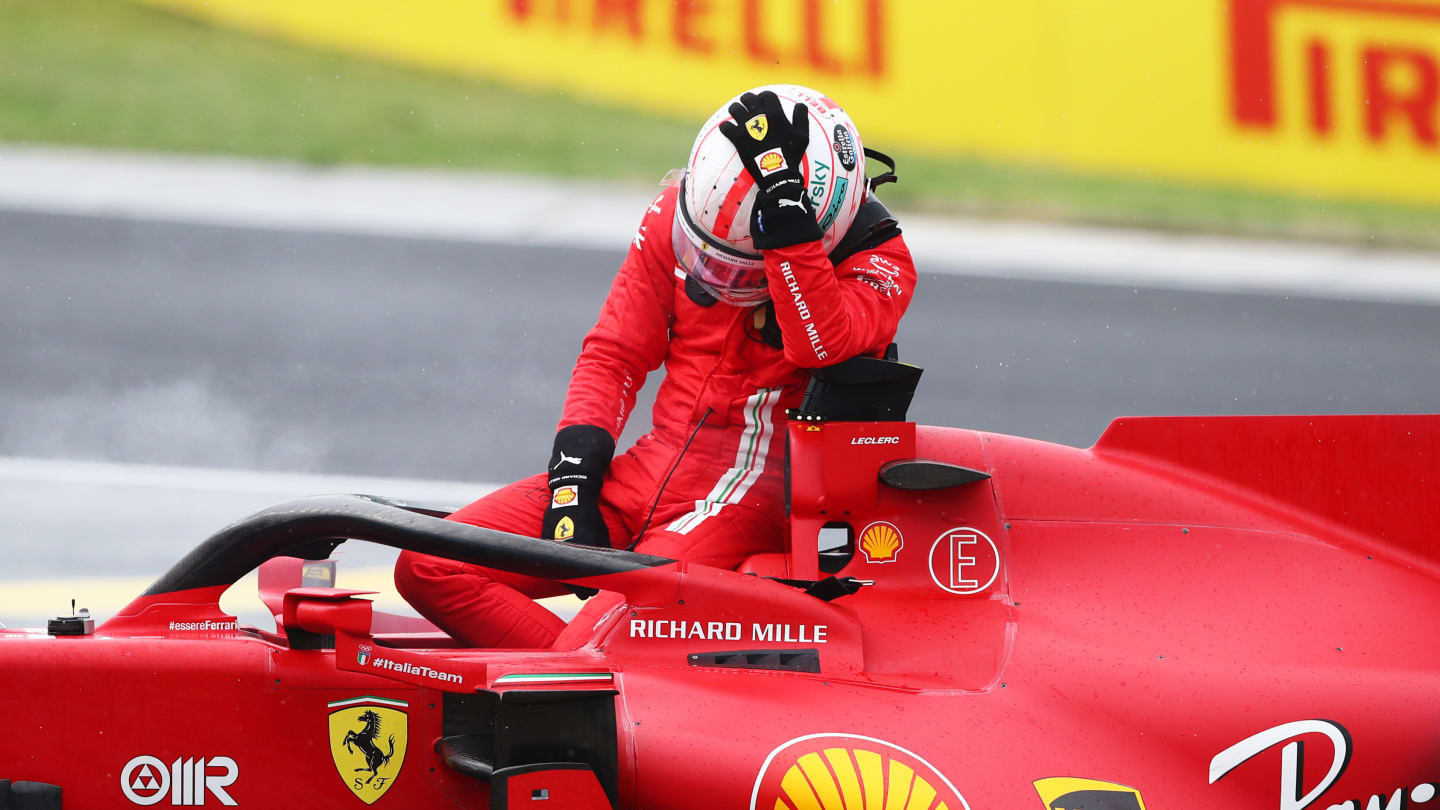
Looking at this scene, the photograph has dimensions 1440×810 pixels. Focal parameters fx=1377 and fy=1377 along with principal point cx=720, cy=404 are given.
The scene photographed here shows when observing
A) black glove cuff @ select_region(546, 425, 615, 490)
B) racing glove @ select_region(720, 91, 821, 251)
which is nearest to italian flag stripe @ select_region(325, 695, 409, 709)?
black glove cuff @ select_region(546, 425, 615, 490)

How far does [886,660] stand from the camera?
257 centimetres

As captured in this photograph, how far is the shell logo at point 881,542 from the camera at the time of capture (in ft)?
8.89

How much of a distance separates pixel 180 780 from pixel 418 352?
3.98 meters

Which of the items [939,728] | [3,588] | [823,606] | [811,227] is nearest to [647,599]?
[823,606]

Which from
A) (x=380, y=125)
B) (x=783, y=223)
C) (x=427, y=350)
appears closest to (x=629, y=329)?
(x=783, y=223)

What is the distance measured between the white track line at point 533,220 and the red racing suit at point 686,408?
11.3ft

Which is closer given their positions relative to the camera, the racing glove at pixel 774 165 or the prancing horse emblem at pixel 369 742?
the prancing horse emblem at pixel 369 742

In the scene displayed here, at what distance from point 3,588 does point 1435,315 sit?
6.45m

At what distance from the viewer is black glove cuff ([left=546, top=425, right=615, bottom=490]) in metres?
2.95

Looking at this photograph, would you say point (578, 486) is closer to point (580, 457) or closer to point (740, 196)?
point (580, 457)

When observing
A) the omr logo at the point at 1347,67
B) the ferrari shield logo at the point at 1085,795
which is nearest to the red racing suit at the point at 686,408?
the ferrari shield logo at the point at 1085,795

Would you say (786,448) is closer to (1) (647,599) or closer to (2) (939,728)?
(1) (647,599)

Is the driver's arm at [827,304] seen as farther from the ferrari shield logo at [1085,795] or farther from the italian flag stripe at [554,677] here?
the ferrari shield logo at [1085,795]

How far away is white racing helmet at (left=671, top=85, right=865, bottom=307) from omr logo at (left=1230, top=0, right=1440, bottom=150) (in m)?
4.74
